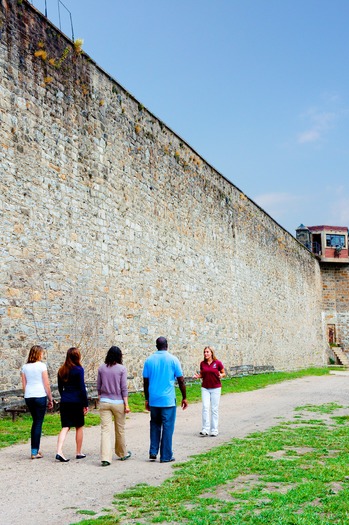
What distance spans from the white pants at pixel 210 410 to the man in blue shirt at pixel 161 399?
1702 millimetres

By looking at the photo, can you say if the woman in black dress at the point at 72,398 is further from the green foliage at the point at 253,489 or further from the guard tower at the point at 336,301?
the guard tower at the point at 336,301

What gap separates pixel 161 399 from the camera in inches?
302

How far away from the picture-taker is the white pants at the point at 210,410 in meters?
9.50

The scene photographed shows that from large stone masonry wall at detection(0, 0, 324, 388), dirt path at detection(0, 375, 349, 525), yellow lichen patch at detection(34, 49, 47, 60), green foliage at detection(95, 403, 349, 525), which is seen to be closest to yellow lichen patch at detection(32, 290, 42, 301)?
large stone masonry wall at detection(0, 0, 324, 388)

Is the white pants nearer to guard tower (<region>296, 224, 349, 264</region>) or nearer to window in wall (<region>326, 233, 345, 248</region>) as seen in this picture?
guard tower (<region>296, 224, 349, 264</region>)

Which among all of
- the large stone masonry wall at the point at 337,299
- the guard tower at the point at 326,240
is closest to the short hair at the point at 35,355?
the large stone masonry wall at the point at 337,299

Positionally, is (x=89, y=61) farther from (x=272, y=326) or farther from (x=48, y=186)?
(x=272, y=326)

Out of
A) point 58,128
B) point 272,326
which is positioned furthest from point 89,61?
point 272,326

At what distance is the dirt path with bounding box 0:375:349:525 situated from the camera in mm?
5160

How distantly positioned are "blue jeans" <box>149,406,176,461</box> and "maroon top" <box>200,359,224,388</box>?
2.23 meters

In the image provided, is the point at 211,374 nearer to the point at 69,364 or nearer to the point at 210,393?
the point at 210,393

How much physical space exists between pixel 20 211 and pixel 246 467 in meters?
6.76

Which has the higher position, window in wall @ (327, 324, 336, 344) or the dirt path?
window in wall @ (327, 324, 336, 344)

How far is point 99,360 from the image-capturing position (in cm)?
1373
